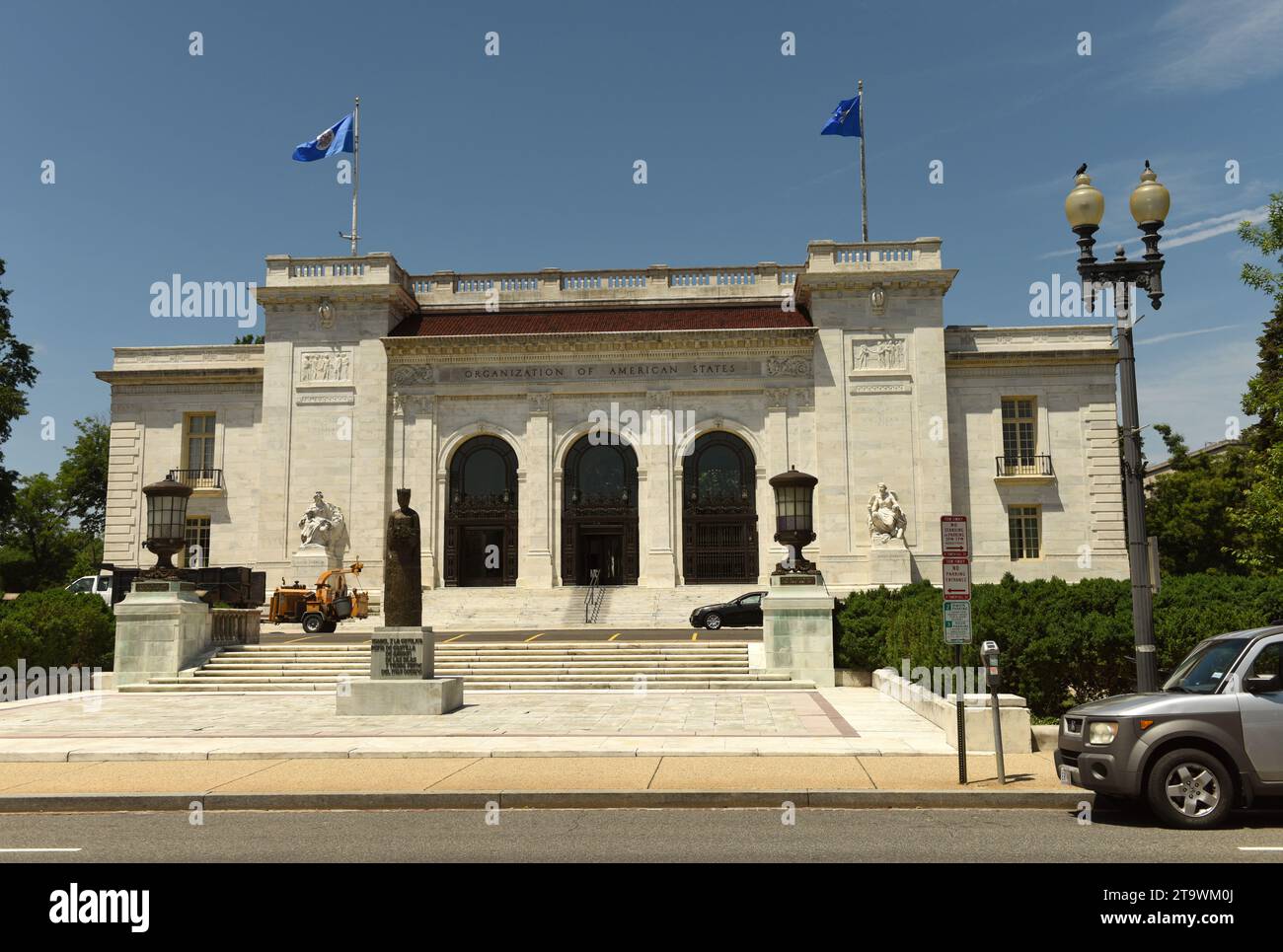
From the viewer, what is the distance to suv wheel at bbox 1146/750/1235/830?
30.3 feet

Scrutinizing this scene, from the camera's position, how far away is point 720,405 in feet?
144

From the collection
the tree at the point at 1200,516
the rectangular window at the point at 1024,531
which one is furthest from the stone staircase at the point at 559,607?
the tree at the point at 1200,516

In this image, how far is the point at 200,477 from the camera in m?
46.1

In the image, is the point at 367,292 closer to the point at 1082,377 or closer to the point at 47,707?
the point at 47,707

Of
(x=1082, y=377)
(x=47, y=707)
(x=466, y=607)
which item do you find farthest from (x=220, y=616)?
(x=1082, y=377)

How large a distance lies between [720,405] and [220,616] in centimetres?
2326

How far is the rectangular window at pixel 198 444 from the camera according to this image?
46.8 m

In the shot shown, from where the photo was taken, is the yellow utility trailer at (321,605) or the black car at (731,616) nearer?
the yellow utility trailer at (321,605)

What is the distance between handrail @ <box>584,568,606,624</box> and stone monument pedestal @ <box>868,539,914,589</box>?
35.4 ft

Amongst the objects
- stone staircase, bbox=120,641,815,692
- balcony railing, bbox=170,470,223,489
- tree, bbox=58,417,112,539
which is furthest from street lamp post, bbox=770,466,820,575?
tree, bbox=58,417,112,539

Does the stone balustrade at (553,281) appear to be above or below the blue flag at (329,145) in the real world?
below

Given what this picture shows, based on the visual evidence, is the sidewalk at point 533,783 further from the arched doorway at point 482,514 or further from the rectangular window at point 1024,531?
the rectangular window at point 1024,531

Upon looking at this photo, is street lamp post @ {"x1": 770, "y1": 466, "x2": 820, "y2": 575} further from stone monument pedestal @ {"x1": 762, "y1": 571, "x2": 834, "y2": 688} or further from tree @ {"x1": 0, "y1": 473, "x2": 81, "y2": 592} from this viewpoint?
tree @ {"x1": 0, "y1": 473, "x2": 81, "y2": 592}

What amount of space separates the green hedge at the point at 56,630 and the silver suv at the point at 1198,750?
22.6m
